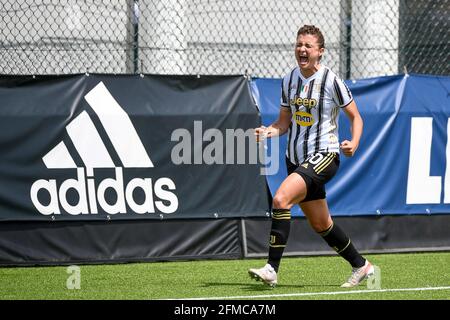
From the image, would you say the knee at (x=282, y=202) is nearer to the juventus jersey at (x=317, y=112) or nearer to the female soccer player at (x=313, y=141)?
the female soccer player at (x=313, y=141)

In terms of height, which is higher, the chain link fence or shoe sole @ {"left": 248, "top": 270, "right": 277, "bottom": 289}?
the chain link fence

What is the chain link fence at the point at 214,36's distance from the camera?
11.7m

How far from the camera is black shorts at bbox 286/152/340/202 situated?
8.26 metres

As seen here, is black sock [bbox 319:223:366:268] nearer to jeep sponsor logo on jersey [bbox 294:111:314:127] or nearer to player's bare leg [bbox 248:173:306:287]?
player's bare leg [bbox 248:173:306:287]

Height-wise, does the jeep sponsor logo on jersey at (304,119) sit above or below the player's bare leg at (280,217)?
above

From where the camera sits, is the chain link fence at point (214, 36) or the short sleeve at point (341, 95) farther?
the chain link fence at point (214, 36)

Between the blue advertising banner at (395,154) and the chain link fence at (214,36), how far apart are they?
27.5 inches

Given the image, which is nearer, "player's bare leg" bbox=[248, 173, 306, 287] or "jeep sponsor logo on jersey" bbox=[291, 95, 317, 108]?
"player's bare leg" bbox=[248, 173, 306, 287]

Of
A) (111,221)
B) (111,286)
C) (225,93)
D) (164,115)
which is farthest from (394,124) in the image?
(111,286)

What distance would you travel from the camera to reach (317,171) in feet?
27.2

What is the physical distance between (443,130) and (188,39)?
11.3 ft

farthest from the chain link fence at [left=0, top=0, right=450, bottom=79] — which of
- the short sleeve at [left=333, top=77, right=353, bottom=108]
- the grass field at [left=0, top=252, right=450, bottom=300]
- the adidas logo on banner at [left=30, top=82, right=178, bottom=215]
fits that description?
the short sleeve at [left=333, top=77, right=353, bottom=108]

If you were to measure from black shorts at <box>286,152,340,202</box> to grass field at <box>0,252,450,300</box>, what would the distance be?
81cm

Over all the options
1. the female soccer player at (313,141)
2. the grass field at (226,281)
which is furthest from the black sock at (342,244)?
the grass field at (226,281)
